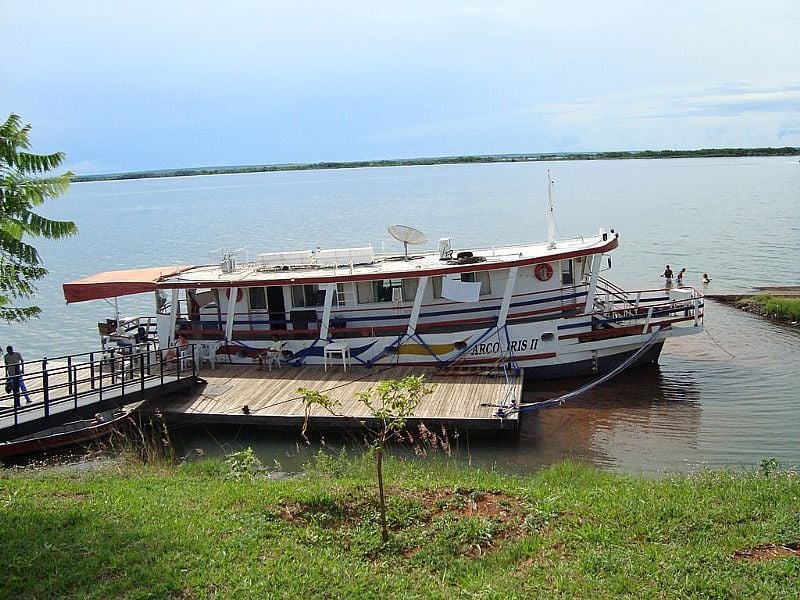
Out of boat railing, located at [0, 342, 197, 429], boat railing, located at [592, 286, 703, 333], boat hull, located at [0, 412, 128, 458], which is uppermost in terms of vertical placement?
boat railing, located at [592, 286, 703, 333]

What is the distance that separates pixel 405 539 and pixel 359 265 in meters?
12.9

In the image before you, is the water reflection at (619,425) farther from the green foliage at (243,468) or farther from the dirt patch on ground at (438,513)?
the green foliage at (243,468)

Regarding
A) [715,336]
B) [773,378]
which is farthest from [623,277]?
[773,378]

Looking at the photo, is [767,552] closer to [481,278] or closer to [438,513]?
[438,513]

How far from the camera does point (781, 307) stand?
93.1 ft

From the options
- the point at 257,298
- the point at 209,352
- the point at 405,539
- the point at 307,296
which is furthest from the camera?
the point at 257,298

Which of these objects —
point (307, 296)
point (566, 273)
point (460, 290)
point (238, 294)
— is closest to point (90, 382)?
point (238, 294)

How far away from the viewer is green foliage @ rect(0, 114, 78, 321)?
344 inches

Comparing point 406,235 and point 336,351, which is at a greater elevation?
point 406,235

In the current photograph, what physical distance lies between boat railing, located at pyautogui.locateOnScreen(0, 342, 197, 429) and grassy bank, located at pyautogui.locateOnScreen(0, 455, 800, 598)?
3901mm

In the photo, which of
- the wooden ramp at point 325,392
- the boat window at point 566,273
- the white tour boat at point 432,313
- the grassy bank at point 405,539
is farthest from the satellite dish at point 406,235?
the grassy bank at point 405,539

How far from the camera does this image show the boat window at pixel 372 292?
20469 mm

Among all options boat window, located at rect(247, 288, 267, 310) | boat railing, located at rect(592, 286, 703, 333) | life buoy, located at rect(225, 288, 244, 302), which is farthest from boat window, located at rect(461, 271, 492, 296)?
life buoy, located at rect(225, 288, 244, 302)

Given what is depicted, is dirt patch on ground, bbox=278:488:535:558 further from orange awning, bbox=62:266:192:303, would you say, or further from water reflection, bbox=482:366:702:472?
orange awning, bbox=62:266:192:303
